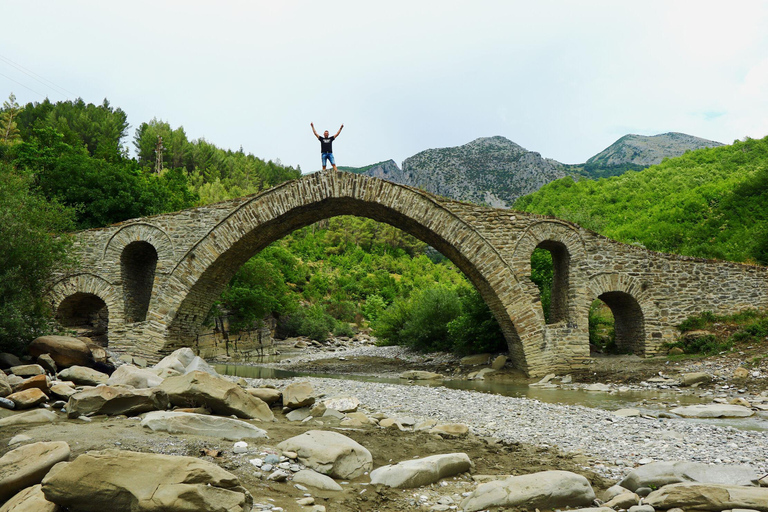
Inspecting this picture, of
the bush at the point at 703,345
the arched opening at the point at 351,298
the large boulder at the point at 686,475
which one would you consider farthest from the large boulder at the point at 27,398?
the bush at the point at 703,345

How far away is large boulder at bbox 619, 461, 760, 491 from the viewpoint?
12.5ft

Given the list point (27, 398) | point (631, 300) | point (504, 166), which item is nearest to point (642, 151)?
point (504, 166)

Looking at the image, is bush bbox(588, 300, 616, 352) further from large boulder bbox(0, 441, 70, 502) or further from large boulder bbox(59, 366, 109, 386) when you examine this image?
large boulder bbox(0, 441, 70, 502)

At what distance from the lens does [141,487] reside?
9.62ft

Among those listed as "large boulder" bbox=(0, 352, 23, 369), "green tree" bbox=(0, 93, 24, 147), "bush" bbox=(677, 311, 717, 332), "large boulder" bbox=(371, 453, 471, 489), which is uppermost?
"green tree" bbox=(0, 93, 24, 147)

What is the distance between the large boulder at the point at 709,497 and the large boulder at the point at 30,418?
221 inches

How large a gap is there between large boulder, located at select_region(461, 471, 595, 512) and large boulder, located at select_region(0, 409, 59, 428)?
14.2 ft

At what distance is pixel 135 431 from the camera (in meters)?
4.68

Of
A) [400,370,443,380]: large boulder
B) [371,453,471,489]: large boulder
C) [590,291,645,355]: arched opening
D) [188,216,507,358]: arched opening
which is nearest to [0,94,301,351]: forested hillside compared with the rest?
[188,216,507,358]: arched opening

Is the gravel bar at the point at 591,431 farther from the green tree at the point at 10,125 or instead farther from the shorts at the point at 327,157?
the green tree at the point at 10,125

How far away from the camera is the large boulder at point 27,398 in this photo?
5500 millimetres

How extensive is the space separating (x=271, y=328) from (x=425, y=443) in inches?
879

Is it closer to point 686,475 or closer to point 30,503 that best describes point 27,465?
point 30,503

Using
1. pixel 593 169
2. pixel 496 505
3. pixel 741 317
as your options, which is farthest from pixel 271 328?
pixel 593 169
